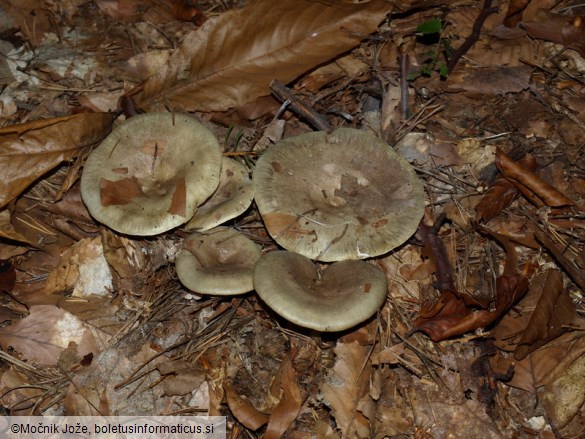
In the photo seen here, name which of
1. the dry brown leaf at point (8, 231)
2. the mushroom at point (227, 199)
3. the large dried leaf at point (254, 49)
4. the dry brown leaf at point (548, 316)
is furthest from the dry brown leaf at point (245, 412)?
the large dried leaf at point (254, 49)

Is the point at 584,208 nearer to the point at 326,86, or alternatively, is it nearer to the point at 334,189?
the point at 334,189

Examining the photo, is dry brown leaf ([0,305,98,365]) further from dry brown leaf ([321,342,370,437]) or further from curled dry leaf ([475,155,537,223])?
curled dry leaf ([475,155,537,223])

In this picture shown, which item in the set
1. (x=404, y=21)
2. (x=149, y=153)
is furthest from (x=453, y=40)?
(x=149, y=153)

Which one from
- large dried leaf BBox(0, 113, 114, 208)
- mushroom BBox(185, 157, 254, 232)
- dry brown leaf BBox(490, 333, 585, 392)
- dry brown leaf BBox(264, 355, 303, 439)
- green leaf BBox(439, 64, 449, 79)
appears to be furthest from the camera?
green leaf BBox(439, 64, 449, 79)

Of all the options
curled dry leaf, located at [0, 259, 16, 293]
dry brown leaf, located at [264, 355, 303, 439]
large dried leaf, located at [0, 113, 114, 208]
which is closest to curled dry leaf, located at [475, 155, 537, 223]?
dry brown leaf, located at [264, 355, 303, 439]

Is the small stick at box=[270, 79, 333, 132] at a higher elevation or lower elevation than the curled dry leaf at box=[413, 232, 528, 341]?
higher

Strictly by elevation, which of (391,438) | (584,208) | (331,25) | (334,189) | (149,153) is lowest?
(391,438)
